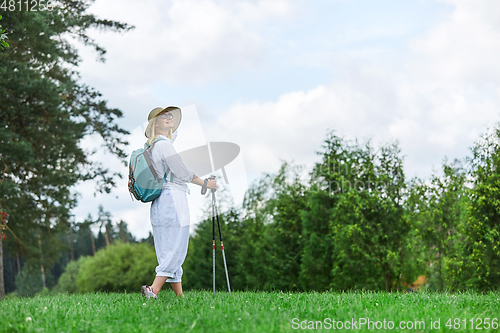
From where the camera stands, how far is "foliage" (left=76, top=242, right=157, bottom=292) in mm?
46500

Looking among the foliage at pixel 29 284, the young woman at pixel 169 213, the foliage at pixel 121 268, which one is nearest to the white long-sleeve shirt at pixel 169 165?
the young woman at pixel 169 213

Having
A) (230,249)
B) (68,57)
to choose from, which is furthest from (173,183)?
(230,249)

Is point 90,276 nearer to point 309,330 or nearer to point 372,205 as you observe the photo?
point 372,205

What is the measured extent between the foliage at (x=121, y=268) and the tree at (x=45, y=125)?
27.2 metres

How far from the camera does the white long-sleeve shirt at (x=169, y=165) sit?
5734mm

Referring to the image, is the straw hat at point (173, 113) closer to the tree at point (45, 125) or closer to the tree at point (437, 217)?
the tree at point (45, 125)

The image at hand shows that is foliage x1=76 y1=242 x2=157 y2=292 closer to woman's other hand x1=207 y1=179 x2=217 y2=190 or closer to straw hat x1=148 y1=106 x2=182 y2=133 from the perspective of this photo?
straw hat x1=148 y1=106 x2=182 y2=133

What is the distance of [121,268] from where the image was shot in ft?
160

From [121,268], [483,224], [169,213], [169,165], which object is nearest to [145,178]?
[169,165]

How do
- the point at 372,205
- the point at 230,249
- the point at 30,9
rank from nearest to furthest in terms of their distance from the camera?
the point at 30,9 → the point at 372,205 → the point at 230,249

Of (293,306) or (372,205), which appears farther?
(372,205)

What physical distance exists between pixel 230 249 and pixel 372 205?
42.5 ft

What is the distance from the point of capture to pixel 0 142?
13672mm

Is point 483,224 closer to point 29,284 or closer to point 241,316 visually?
point 241,316
